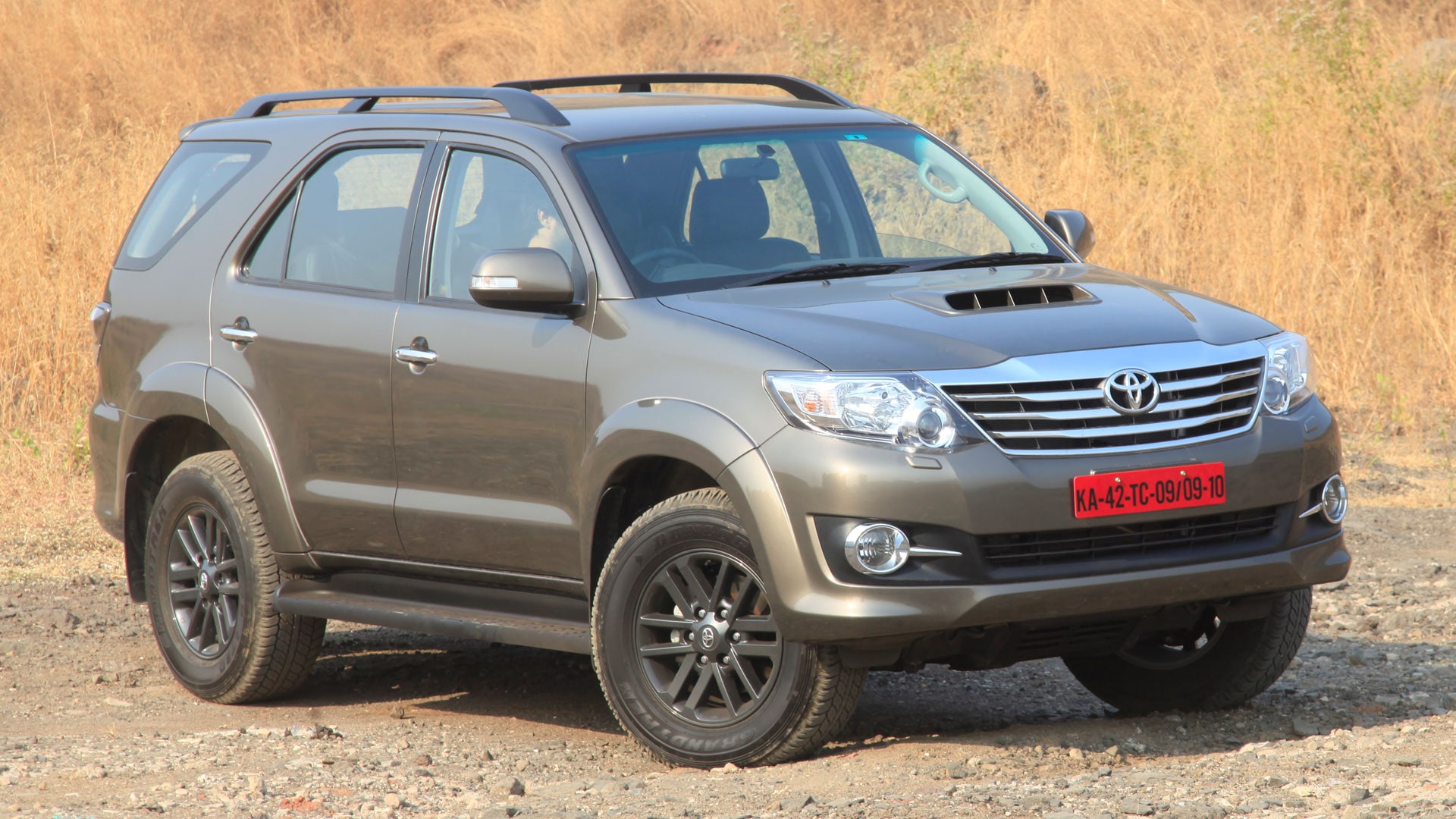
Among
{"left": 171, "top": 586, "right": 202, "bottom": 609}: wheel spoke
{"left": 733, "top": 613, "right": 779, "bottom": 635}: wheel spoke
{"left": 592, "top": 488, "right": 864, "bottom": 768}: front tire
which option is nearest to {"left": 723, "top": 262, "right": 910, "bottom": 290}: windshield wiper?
{"left": 592, "top": 488, "right": 864, "bottom": 768}: front tire

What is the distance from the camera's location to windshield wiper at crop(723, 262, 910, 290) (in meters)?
5.28

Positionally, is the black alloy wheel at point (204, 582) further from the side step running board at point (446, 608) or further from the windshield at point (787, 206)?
the windshield at point (787, 206)

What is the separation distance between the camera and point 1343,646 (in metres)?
6.64

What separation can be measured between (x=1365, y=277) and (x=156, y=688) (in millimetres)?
9194

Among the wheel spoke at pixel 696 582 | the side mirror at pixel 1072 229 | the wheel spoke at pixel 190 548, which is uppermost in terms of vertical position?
the side mirror at pixel 1072 229

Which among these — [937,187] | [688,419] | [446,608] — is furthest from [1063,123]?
[688,419]

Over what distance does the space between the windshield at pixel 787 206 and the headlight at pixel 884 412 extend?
2.66ft

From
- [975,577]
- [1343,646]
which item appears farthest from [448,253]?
[1343,646]

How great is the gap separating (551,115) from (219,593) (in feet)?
6.90

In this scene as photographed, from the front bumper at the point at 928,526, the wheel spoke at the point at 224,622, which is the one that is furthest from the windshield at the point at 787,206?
the wheel spoke at the point at 224,622

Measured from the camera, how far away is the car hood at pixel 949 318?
181 inches

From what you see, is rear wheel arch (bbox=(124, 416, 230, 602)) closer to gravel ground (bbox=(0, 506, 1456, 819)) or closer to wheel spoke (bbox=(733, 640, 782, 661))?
gravel ground (bbox=(0, 506, 1456, 819))

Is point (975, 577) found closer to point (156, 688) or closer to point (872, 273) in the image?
point (872, 273)

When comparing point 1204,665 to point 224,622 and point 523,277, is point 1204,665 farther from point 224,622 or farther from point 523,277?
point 224,622
